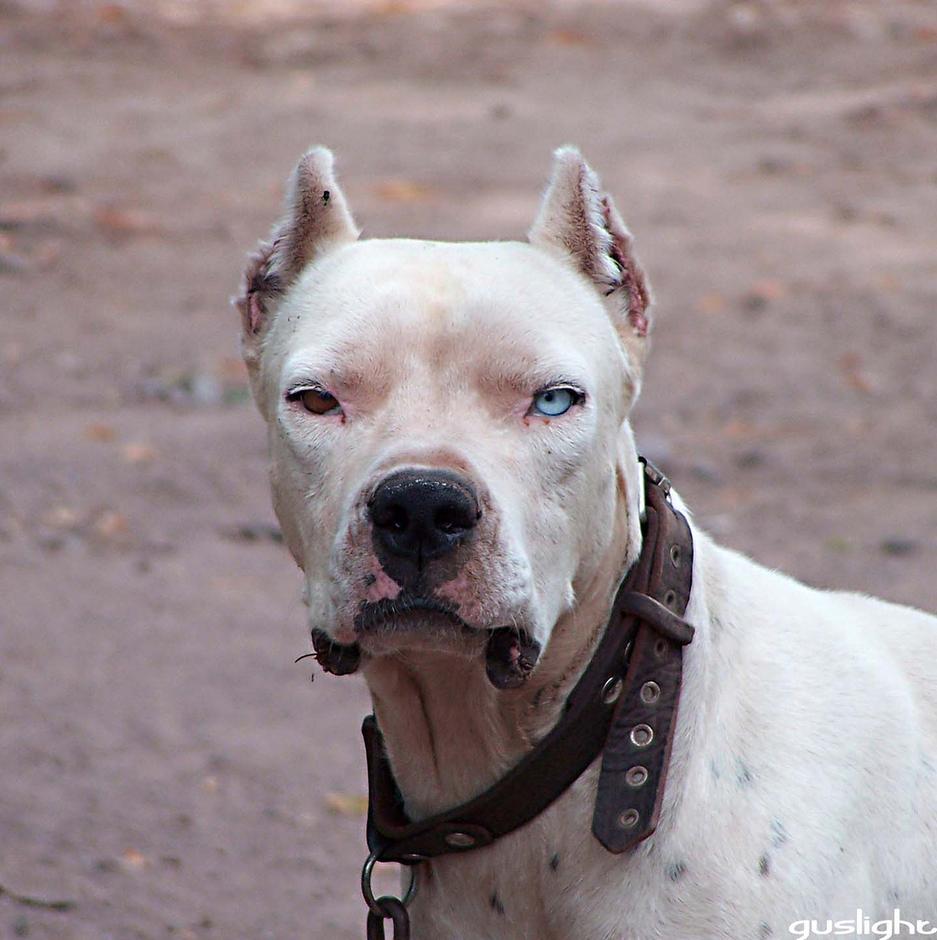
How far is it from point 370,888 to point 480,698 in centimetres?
43

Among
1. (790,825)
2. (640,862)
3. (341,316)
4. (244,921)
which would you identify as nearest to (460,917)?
(640,862)

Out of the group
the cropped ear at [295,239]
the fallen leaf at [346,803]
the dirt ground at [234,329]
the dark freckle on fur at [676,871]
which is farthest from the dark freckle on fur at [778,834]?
the fallen leaf at [346,803]

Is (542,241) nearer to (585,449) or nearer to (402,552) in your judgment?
(585,449)

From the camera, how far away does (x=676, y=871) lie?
2773mm

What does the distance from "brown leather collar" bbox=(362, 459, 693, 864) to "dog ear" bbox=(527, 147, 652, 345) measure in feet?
1.76

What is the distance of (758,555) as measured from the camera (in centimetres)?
648

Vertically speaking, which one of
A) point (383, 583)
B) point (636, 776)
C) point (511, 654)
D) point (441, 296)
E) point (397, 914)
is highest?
point (441, 296)

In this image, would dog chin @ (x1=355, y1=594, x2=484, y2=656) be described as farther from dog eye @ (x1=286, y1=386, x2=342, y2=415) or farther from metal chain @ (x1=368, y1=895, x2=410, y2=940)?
metal chain @ (x1=368, y1=895, x2=410, y2=940)

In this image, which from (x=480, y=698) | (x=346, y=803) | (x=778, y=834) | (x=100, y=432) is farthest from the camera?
(x=100, y=432)

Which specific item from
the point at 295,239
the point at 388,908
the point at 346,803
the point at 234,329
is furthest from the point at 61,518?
the point at 388,908

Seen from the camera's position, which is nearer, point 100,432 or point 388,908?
point 388,908

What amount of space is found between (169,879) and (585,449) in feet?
7.61

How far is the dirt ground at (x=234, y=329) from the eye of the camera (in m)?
4.92

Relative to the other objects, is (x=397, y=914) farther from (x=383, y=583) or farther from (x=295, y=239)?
(x=295, y=239)
